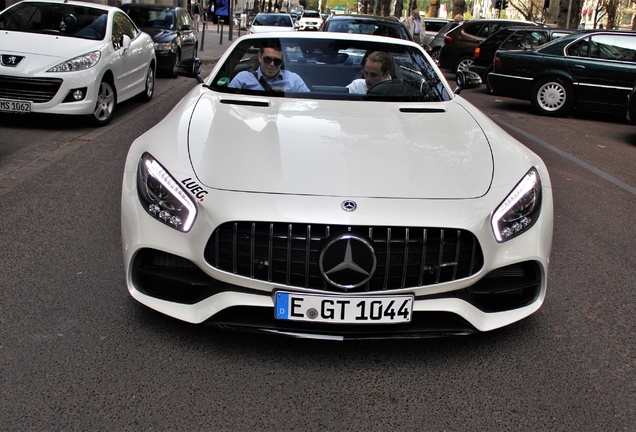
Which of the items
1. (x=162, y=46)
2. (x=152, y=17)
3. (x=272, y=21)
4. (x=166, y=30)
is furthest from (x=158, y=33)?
(x=272, y=21)

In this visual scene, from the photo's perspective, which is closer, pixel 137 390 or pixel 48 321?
pixel 137 390

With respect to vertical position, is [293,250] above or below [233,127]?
below

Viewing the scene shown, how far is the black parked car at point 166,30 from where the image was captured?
1553 cm

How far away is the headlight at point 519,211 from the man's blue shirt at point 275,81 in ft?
6.35

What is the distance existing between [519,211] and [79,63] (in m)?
7.08

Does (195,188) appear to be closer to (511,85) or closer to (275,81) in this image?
(275,81)

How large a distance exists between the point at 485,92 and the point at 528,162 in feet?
46.5

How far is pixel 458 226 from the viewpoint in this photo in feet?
10.0

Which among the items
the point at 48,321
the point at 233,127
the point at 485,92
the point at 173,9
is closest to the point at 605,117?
the point at 485,92

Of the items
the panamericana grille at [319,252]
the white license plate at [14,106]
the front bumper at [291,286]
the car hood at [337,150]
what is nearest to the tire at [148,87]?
the white license plate at [14,106]

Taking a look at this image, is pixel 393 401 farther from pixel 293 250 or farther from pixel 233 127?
pixel 233 127

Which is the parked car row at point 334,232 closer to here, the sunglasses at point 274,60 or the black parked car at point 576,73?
the sunglasses at point 274,60

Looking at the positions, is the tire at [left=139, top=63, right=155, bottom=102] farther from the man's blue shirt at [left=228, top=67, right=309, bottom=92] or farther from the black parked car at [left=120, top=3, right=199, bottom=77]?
the man's blue shirt at [left=228, top=67, right=309, bottom=92]

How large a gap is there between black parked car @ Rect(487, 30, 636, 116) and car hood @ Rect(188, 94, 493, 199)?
9.08m
